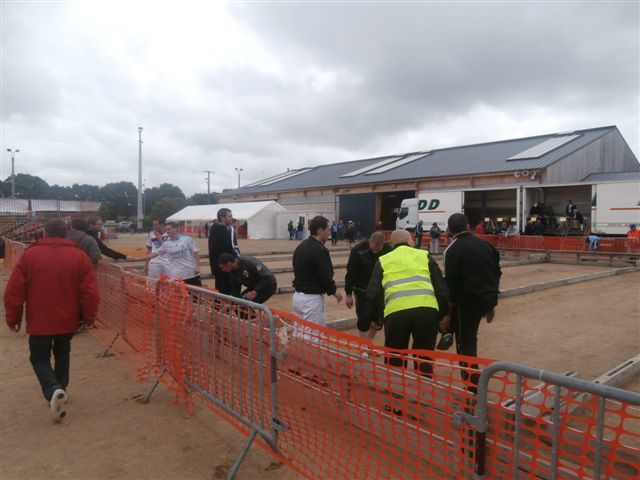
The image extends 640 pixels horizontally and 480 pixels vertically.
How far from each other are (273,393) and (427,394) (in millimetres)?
1168

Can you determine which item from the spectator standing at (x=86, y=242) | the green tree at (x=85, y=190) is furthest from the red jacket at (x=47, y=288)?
the green tree at (x=85, y=190)

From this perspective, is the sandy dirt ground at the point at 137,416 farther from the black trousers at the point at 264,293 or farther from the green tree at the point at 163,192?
the green tree at the point at 163,192

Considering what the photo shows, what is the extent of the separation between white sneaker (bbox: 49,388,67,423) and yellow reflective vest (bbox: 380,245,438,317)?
3008 millimetres

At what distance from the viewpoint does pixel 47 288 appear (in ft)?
12.7

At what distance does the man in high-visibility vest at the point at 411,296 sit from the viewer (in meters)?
3.73

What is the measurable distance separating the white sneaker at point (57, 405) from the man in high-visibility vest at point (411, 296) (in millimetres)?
2940

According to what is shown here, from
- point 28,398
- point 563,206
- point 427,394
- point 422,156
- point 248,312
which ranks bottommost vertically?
point 28,398

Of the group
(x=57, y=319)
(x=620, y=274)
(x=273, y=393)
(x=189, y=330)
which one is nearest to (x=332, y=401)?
(x=273, y=393)

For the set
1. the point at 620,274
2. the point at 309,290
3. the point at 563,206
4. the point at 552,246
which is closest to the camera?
the point at 309,290

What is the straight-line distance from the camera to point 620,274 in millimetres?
14773

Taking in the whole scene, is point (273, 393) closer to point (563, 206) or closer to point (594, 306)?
point (594, 306)

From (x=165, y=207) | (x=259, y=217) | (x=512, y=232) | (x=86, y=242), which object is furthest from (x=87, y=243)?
(x=165, y=207)

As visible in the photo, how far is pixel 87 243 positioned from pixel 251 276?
9.68ft

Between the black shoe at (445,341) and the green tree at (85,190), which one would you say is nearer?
the black shoe at (445,341)
